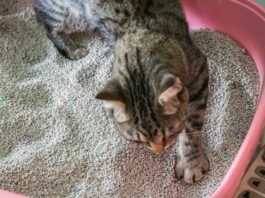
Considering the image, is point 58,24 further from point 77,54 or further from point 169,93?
point 169,93

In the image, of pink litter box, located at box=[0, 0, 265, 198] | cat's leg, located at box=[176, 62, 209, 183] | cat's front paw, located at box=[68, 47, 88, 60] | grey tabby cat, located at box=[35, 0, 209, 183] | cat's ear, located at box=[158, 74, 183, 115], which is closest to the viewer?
cat's ear, located at box=[158, 74, 183, 115]

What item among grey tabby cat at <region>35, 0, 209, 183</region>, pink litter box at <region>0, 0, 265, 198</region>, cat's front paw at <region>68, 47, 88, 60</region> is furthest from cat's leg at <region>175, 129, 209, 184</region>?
cat's front paw at <region>68, 47, 88, 60</region>

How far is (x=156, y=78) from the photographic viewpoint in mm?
1217

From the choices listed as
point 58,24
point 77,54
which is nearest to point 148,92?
point 77,54

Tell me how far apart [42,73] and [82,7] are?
295mm

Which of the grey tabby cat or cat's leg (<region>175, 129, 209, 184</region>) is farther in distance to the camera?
cat's leg (<region>175, 129, 209, 184</region>)

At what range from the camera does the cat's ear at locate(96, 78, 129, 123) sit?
3.90 ft

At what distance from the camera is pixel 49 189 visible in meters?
1.52

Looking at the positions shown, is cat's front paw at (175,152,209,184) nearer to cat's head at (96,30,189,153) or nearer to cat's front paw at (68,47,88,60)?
cat's head at (96,30,189,153)

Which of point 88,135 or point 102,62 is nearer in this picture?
point 88,135

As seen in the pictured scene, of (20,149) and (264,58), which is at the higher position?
(264,58)

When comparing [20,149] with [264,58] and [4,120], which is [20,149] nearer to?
[4,120]

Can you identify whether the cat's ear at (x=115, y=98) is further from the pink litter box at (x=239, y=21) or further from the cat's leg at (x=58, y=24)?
the cat's leg at (x=58, y=24)

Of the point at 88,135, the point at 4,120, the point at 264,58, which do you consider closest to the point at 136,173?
the point at 88,135
